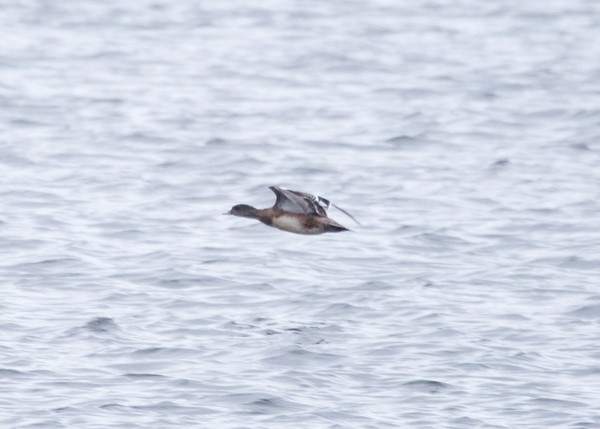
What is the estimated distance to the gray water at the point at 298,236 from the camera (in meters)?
12.6

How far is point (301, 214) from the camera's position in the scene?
1459cm

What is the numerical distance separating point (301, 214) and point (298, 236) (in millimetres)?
3852

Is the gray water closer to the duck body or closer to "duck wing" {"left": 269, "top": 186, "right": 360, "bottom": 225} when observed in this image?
the duck body

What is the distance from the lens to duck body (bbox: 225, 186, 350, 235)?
14375 millimetres

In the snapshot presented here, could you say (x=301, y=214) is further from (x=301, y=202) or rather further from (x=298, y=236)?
(x=298, y=236)

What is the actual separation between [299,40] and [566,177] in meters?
14.2

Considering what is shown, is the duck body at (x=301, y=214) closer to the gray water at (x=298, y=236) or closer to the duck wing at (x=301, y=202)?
the duck wing at (x=301, y=202)

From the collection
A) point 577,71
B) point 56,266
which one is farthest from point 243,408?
point 577,71

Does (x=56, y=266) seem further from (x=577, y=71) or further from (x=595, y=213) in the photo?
(x=577, y=71)

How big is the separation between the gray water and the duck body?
0.87 metres

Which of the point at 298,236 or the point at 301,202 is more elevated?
the point at 301,202

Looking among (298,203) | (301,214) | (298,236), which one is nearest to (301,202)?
(298,203)

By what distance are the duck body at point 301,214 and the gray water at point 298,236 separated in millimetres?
867

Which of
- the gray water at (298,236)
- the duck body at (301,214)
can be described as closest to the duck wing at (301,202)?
the duck body at (301,214)
